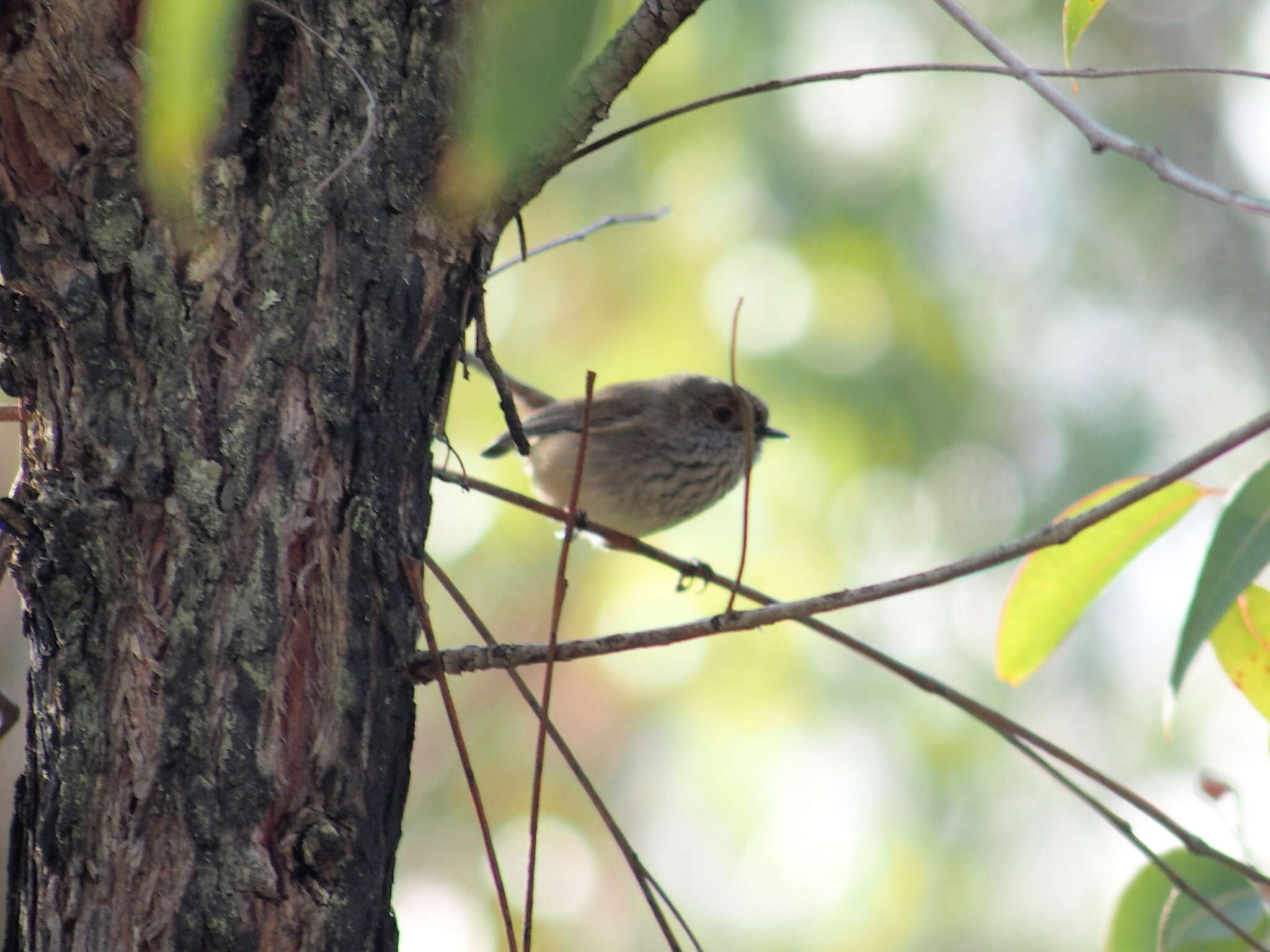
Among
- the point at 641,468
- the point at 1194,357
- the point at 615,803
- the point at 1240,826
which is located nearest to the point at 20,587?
the point at 1240,826

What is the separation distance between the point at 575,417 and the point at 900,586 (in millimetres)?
3467

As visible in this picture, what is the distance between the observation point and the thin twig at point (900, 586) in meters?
1.47

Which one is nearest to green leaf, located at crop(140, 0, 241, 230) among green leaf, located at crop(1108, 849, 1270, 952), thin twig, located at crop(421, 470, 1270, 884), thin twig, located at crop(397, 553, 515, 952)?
thin twig, located at crop(397, 553, 515, 952)

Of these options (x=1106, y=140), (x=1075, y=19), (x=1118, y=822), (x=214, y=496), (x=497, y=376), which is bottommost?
(x=1118, y=822)

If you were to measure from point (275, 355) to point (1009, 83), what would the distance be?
777cm

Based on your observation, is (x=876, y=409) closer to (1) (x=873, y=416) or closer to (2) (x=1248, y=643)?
(1) (x=873, y=416)

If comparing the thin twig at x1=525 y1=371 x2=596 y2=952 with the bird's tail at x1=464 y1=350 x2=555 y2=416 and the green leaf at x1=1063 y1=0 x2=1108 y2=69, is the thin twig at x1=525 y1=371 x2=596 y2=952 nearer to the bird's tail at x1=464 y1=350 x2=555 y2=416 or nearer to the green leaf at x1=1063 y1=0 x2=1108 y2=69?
the green leaf at x1=1063 y1=0 x2=1108 y2=69

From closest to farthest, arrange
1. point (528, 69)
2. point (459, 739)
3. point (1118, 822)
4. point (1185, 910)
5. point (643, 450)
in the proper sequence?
point (528, 69) → point (459, 739) → point (1118, 822) → point (1185, 910) → point (643, 450)

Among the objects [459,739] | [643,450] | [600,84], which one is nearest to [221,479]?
[459,739]

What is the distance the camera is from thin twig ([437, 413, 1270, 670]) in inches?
57.7

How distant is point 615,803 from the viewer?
27.9 ft

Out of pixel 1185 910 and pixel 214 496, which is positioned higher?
pixel 214 496

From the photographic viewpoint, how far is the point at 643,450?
487cm

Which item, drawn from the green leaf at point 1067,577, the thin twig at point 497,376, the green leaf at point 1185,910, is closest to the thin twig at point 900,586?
the thin twig at point 497,376
